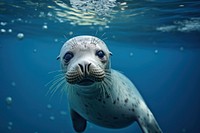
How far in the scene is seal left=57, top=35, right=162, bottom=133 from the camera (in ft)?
11.3

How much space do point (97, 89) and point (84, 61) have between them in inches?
38.5

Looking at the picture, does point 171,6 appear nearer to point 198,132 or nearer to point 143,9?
point 143,9

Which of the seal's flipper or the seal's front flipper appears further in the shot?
the seal's front flipper

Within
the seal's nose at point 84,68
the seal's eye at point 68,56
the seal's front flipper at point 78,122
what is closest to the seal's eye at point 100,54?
the seal's eye at point 68,56

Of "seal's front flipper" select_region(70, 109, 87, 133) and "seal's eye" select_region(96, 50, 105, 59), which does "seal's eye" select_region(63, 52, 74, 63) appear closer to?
"seal's eye" select_region(96, 50, 105, 59)

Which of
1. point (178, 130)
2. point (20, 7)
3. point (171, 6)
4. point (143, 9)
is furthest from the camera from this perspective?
point (178, 130)

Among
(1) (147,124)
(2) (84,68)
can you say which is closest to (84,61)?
(2) (84,68)

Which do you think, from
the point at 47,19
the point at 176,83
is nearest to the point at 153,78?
the point at 176,83

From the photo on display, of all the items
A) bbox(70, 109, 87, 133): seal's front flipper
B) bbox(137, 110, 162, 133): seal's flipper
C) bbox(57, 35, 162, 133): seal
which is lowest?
bbox(70, 109, 87, 133): seal's front flipper

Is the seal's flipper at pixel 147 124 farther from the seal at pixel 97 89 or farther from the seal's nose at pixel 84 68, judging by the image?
the seal's nose at pixel 84 68

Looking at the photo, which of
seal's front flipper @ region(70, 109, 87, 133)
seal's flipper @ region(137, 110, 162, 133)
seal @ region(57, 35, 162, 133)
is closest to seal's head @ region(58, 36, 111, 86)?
seal @ region(57, 35, 162, 133)

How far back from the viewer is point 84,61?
3.38 meters

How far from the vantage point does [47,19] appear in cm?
1596

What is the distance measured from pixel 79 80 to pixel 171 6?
8.82 metres
